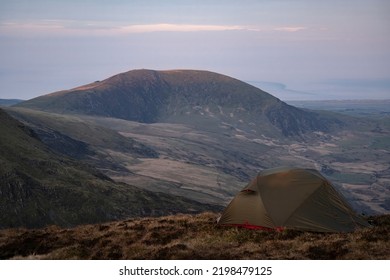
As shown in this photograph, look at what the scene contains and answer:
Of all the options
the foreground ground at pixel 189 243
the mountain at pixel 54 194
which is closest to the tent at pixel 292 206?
the foreground ground at pixel 189 243

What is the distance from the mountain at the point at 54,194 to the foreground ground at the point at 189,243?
211ft

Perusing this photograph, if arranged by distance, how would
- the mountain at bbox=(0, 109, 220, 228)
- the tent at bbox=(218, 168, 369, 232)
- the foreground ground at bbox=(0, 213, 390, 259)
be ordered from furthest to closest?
the mountain at bbox=(0, 109, 220, 228)
the tent at bbox=(218, 168, 369, 232)
the foreground ground at bbox=(0, 213, 390, 259)

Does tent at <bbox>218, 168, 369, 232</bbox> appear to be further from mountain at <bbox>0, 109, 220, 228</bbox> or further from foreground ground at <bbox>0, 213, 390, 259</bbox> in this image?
mountain at <bbox>0, 109, 220, 228</bbox>

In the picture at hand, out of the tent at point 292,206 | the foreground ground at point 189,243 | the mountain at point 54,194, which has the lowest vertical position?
the mountain at point 54,194

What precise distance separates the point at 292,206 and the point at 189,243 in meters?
7.20

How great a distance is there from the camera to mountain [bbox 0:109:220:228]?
9200 centimetres

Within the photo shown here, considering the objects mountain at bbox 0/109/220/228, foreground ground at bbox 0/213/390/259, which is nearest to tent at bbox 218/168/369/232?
foreground ground at bbox 0/213/390/259

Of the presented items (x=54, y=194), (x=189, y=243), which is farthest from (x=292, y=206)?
(x=54, y=194)

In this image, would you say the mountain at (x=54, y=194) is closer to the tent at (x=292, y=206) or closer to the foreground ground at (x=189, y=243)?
the foreground ground at (x=189, y=243)

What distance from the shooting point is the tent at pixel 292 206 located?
26.3 meters

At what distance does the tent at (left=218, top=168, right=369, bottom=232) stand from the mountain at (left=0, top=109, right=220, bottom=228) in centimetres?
6920

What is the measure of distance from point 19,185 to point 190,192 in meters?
98.5
